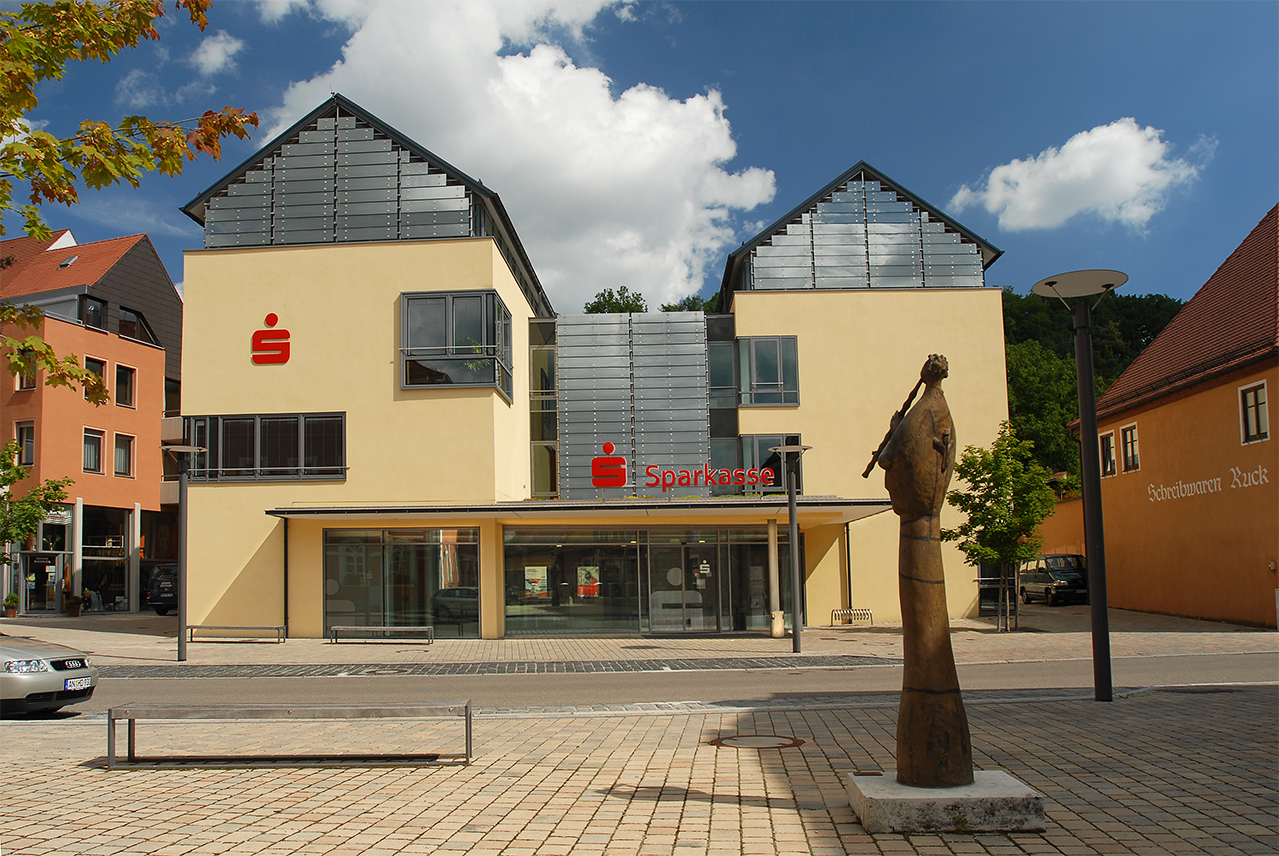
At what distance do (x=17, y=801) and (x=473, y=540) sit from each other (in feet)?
57.4

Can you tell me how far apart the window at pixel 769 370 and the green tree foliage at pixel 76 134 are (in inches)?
872

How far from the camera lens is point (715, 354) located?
29703 mm

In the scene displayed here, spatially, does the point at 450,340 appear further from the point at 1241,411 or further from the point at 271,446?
the point at 1241,411

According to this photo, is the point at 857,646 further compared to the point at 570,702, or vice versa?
the point at 857,646

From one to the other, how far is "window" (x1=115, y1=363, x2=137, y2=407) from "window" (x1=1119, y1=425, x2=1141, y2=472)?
36168mm

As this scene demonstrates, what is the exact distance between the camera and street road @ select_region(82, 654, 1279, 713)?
43.1 ft

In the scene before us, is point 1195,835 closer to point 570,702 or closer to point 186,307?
point 570,702

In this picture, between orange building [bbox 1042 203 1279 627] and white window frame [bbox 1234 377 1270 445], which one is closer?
white window frame [bbox 1234 377 1270 445]

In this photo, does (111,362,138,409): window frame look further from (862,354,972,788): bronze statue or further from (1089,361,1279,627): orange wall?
(862,354,972,788): bronze statue

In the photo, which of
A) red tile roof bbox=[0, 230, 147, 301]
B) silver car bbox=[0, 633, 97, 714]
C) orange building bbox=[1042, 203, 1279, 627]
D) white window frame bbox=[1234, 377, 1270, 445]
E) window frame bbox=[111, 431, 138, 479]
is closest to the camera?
silver car bbox=[0, 633, 97, 714]

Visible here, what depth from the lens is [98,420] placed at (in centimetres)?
3491

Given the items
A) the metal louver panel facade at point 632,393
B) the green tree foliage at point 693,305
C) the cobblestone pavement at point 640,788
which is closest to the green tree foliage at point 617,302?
the green tree foliage at point 693,305

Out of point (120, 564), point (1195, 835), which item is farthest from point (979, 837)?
point (120, 564)

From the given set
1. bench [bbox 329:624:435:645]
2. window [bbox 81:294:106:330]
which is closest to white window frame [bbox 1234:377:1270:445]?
bench [bbox 329:624:435:645]
